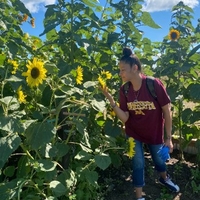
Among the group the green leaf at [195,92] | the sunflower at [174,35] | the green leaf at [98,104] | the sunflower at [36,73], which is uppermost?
the sunflower at [174,35]

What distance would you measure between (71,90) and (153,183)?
141cm

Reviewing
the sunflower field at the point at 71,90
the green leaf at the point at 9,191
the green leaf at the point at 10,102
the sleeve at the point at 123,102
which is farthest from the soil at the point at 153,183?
the green leaf at the point at 10,102

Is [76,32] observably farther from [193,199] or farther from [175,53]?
[193,199]

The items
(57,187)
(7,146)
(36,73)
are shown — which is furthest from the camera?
(36,73)

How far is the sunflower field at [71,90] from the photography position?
2229mm

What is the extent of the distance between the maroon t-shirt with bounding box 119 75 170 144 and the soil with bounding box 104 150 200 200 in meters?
0.46

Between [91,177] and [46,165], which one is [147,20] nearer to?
[91,177]

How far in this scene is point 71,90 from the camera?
232 centimetres

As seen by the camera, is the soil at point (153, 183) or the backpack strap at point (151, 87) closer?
the backpack strap at point (151, 87)

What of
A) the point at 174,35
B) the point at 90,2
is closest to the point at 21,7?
the point at 90,2

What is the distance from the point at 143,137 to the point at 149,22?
960mm

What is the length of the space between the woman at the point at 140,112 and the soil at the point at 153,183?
0.70 feet

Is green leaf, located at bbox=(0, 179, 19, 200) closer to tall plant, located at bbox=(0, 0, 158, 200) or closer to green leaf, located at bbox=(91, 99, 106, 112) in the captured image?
tall plant, located at bbox=(0, 0, 158, 200)

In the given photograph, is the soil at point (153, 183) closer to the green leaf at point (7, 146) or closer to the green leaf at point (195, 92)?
the green leaf at point (195, 92)
